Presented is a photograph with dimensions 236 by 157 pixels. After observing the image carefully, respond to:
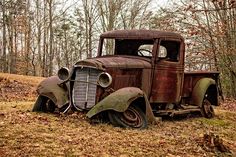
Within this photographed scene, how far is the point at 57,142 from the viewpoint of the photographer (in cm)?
531

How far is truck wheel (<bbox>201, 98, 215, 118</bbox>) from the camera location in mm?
9906

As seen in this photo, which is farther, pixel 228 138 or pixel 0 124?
pixel 228 138

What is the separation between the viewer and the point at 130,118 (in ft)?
23.3

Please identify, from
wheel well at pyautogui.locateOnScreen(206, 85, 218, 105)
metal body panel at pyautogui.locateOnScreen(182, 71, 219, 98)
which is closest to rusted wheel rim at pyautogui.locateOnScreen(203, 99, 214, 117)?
wheel well at pyautogui.locateOnScreen(206, 85, 218, 105)

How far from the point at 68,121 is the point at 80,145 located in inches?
70.3

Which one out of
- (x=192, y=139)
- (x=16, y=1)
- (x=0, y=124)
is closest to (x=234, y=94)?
(x=192, y=139)

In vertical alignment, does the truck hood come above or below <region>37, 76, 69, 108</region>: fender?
above

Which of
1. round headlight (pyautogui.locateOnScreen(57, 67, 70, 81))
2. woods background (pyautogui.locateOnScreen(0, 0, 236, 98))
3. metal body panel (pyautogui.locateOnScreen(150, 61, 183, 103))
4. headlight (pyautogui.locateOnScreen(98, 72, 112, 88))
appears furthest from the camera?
woods background (pyautogui.locateOnScreen(0, 0, 236, 98))

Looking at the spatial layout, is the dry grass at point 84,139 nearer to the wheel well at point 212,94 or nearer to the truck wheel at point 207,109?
the truck wheel at point 207,109

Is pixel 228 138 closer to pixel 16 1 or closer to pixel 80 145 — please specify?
pixel 80 145

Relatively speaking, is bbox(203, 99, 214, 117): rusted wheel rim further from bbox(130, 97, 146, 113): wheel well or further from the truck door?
bbox(130, 97, 146, 113): wheel well

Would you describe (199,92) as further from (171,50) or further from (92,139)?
(92,139)

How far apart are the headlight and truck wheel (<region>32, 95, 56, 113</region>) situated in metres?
1.40

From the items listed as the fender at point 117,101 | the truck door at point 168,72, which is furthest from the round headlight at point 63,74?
the truck door at point 168,72
